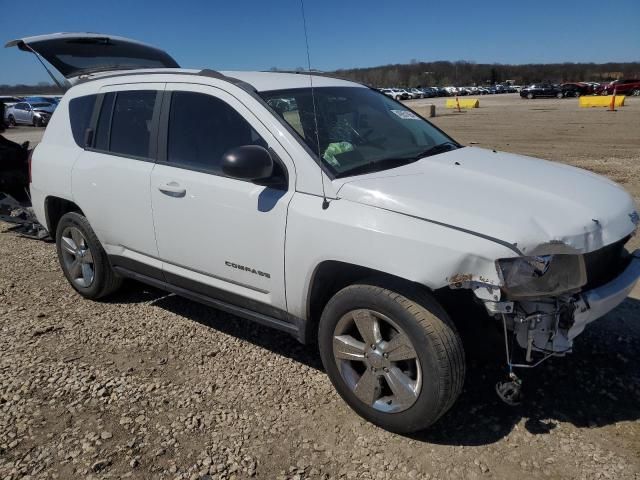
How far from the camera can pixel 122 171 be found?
3.88 metres

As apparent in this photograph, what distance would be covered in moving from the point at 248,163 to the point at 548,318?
1711 mm

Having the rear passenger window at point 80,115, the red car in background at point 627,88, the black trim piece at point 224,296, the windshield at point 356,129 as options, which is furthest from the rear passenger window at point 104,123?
the red car in background at point 627,88

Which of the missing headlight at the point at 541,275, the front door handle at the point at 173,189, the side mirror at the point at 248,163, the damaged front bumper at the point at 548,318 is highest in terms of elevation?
the side mirror at the point at 248,163

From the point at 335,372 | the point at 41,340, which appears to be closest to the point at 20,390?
the point at 41,340

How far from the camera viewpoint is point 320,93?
12.1 feet

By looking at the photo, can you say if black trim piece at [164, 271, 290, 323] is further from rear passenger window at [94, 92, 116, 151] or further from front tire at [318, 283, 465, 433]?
rear passenger window at [94, 92, 116, 151]

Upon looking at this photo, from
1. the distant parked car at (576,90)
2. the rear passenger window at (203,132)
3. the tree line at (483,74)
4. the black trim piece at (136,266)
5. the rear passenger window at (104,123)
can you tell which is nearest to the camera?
the rear passenger window at (203,132)

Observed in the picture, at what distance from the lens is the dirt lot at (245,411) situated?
264cm

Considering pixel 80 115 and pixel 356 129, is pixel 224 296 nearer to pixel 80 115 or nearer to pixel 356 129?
pixel 356 129

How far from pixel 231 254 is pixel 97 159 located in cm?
165

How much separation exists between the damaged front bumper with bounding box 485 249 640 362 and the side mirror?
1.39 meters

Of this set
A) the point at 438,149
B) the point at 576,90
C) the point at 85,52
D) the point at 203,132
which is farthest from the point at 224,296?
the point at 576,90

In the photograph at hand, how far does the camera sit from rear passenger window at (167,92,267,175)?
335cm

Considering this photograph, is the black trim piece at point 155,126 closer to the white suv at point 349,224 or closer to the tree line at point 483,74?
the white suv at point 349,224
